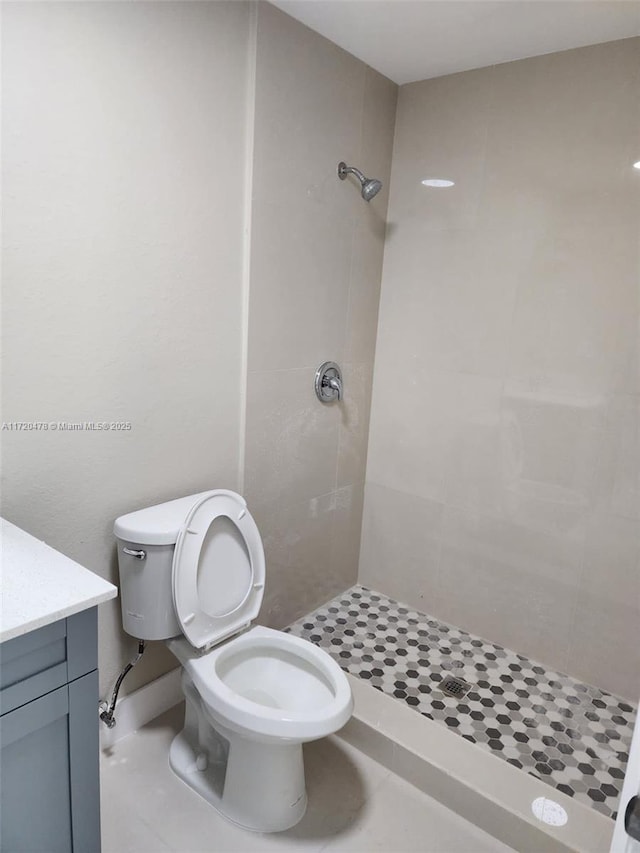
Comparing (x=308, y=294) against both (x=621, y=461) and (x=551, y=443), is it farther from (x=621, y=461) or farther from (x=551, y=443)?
(x=621, y=461)

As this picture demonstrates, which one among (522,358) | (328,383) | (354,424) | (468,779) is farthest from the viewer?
(354,424)

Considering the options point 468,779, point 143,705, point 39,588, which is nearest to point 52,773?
point 39,588

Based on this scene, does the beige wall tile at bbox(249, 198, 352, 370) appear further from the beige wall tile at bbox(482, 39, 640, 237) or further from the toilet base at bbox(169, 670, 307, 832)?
the toilet base at bbox(169, 670, 307, 832)

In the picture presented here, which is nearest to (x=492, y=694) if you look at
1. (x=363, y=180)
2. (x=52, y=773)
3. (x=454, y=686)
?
(x=454, y=686)

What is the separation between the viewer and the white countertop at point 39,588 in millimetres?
978

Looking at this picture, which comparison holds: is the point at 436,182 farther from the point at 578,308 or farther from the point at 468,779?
the point at 468,779

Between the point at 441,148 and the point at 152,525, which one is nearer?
the point at 152,525

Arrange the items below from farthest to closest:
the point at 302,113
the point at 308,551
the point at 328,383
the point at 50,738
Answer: the point at 308,551 → the point at 328,383 → the point at 302,113 → the point at 50,738

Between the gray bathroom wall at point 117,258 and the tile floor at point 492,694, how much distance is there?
80 cm

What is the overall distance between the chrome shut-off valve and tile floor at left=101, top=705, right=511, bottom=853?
Answer: 127 centimetres

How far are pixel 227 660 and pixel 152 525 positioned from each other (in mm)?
471

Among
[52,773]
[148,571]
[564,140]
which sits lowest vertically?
[52,773]

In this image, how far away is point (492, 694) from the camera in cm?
205

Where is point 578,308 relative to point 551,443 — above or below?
above
